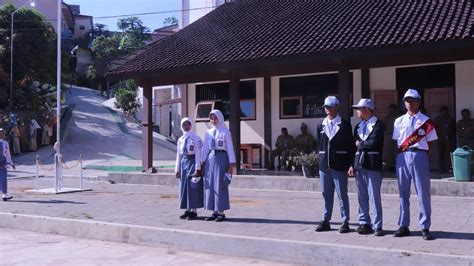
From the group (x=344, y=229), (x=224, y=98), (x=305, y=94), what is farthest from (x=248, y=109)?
(x=344, y=229)

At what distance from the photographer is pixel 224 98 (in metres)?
19.0

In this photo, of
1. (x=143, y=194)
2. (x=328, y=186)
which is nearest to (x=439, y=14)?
(x=328, y=186)

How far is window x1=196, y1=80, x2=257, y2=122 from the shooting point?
18.5m

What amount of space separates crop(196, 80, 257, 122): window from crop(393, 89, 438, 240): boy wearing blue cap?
1134cm

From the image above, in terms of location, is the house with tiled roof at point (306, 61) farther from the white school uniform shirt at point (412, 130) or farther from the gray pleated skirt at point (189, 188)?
the gray pleated skirt at point (189, 188)

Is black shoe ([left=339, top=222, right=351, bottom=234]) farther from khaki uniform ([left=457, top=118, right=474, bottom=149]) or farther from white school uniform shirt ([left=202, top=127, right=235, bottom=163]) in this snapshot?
khaki uniform ([left=457, top=118, right=474, bottom=149])

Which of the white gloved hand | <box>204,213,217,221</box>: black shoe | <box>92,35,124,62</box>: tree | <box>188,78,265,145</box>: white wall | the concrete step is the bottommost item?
<box>204,213,217,221</box>: black shoe

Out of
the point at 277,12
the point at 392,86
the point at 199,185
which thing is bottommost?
the point at 199,185

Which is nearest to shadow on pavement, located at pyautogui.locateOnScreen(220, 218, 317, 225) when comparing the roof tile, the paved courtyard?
the paved courtyard

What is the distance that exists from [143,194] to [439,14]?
8869 mm

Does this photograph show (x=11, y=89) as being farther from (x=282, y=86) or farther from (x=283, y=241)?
(x=283, y=241)

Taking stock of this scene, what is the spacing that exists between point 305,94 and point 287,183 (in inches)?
175

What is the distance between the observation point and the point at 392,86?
1579 centimetres

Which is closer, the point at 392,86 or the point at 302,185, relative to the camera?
the point at 302,185
